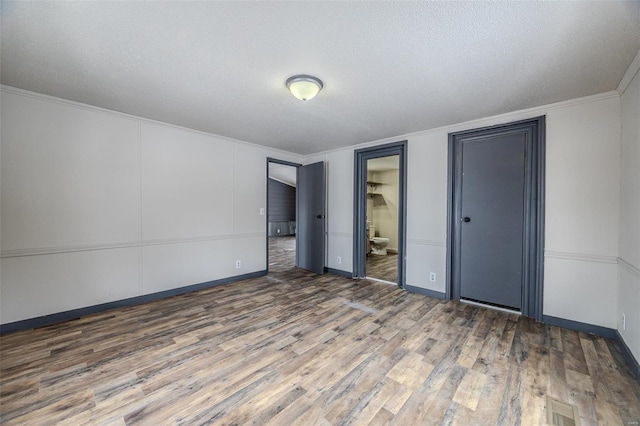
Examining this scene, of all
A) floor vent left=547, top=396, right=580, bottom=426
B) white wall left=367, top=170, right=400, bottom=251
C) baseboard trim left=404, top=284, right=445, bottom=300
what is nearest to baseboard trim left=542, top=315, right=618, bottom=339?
baseboard trim left=404, top=284, right=445, bottom=300

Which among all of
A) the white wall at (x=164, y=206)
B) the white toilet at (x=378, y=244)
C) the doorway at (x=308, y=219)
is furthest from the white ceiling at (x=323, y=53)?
the white toilet at (x=378, y=244)

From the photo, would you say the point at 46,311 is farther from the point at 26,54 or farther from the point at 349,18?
the point at 349,18

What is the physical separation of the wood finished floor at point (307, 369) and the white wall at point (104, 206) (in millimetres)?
475

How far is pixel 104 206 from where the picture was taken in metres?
3.03

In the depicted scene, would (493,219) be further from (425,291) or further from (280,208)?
(280,208)

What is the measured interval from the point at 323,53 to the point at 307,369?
239cm

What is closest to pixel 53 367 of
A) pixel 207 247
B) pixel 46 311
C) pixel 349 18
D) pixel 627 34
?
pixel 46 311

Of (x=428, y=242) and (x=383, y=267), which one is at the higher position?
(x=428, y=242)

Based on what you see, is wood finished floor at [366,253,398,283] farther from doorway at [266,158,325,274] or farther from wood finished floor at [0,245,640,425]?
wood finished floor at [0,245,640,425]

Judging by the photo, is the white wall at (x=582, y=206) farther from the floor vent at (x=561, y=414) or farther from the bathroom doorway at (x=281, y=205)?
the bathroom doorway at (x=281, y=205)

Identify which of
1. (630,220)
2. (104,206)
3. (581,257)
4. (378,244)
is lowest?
(378,244)

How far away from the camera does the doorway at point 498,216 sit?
2885mm

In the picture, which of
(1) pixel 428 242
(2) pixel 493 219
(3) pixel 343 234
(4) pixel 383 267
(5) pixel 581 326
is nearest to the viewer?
(5) pixel 581 326

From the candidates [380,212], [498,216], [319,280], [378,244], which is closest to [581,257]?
[498,216]
